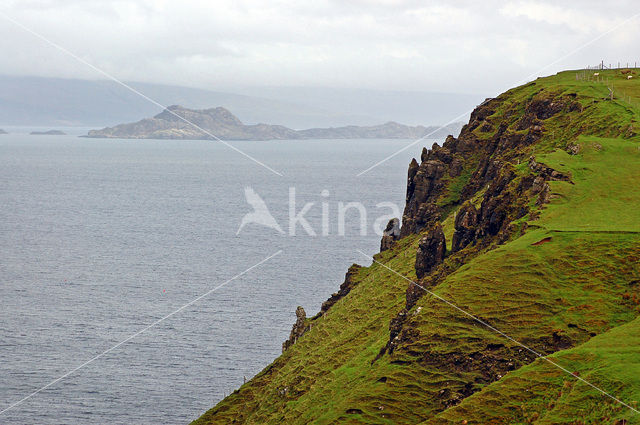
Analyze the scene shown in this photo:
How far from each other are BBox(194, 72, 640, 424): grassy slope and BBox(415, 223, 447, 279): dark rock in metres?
8.46

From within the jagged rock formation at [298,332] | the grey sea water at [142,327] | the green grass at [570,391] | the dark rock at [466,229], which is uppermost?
the dark rock at [466,229]

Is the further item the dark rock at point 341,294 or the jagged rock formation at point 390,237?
the jagged rock formation at point 390,237

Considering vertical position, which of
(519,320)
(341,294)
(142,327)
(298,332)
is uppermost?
(519,320)

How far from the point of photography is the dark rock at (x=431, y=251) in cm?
8044

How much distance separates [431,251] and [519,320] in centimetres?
2688

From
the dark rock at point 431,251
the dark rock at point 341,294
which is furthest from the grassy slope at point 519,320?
the dark rock at point 341,294

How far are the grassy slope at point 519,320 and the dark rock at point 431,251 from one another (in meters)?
8.46

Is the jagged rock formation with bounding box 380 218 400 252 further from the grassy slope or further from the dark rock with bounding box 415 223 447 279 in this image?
the grassy slope

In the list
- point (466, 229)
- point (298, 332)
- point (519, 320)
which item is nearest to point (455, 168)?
point (298, 332)

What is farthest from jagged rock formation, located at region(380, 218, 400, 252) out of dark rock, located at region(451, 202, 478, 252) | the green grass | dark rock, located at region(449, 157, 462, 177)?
the green grass

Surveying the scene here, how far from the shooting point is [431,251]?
80.8m

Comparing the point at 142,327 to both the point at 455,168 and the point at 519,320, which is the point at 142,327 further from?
the point at 519,320

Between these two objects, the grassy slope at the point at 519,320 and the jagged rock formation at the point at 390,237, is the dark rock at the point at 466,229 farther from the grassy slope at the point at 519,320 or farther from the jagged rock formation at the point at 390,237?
the jagged rock formation at the point at 390,237

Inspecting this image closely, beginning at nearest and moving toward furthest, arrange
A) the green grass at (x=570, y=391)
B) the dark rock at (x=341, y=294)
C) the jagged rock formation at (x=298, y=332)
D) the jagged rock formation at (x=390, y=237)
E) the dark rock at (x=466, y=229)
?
the green grass at (x=570, y=391)
the dark rock at (x=466, y=229)
the jagged rock formation at (x=298, y=332)
the dark rock at (x=341, y=294)
the jagged rock formation at (x=390, y=237)
